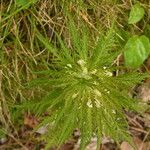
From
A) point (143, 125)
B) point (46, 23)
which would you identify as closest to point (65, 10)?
point (46, 23)

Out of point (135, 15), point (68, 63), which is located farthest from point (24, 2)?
point (135, 15)

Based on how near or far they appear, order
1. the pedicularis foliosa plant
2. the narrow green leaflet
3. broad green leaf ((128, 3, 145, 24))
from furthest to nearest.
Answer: broad green leaf ((128, 3, 145, 24)) < the narrow green leaflet < the pedicularis foliosa plant

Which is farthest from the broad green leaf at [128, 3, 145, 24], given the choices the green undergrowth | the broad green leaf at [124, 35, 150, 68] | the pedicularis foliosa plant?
the pedicularis foliosa plant

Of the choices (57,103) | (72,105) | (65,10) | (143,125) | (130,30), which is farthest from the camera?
(143,125)

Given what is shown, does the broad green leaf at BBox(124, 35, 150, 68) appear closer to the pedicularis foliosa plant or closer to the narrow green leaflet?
the pedicularis foliosa plant

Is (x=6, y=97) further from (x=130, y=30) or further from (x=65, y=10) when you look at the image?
(x=130, y=30)

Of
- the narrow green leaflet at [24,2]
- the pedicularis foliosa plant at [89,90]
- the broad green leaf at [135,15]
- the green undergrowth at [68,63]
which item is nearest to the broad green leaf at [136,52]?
the green undergrowth at [68,63]
